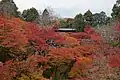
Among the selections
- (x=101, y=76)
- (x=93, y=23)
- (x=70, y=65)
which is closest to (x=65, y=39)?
(x=70, y=65)

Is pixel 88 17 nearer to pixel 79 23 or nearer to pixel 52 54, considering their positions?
pixel 79 23

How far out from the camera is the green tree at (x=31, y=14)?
42.7 meters

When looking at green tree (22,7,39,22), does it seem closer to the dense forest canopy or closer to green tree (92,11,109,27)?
green tree (92,11,109,27)

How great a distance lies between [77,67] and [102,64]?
2.96 meters

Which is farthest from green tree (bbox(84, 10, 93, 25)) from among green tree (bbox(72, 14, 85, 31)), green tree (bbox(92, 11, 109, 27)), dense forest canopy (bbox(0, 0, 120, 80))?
dense forest canopy (bbox(0, 0, 120, 80))

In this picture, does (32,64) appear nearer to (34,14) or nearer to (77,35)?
(77,35)

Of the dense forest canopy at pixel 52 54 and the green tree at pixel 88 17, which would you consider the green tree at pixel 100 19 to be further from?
the dense forest canopy at pixel 52 54

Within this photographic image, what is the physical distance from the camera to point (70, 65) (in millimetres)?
25781

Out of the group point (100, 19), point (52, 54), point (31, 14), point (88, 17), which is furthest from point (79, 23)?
point (52, 54)

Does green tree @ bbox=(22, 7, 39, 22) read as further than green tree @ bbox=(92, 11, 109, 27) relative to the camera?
No

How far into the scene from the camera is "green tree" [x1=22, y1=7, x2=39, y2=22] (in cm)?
4271

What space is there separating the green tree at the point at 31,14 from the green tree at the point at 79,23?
549 centimetres

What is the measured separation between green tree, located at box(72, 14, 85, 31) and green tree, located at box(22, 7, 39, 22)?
5.49 meters

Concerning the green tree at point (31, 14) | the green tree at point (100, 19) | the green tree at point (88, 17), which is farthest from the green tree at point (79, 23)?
the green tree at point (31, 14)
